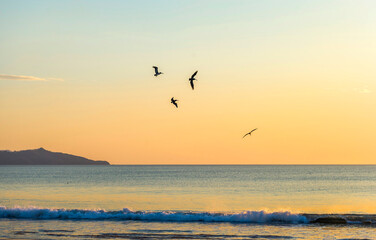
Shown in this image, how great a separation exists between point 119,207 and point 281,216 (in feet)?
Result: 57.0

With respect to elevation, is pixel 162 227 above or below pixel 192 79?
below

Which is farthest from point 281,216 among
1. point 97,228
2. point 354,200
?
point 354,200

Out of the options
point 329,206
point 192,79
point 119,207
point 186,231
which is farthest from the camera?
point 329,206

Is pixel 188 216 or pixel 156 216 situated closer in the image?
pixel 188 216

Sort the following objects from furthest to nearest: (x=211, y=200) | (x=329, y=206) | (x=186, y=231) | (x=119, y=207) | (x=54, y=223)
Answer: (x=211, y=200) < (x=329, y=206) < (x=119, y=207) < (x=54, y=223) < (x=186, y=231)

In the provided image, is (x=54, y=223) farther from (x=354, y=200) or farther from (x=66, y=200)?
(x=354, y=200)

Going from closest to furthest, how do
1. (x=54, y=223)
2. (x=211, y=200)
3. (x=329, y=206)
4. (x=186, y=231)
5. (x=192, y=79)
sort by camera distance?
(x=192, y=79) < (x=186, y=231) < (x=54, y=223) < (x=329, y=206) < (x=211, y=200)

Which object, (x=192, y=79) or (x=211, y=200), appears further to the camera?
(x=211, y=200)

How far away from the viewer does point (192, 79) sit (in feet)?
104

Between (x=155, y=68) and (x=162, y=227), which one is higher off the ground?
(x=155, y=68)

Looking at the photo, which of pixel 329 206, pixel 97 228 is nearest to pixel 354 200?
pixel 329 206

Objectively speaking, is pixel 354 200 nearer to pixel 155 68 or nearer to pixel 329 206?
pixel 329 206

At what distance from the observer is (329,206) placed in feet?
180

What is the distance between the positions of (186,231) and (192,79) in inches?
390
